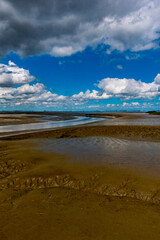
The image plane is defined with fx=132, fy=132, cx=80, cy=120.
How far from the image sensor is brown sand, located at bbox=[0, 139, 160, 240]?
10.6 feet

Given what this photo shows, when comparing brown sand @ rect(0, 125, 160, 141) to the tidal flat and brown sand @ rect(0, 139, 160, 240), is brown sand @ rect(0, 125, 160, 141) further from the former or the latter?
brown sand @ rect(0, 139, 160, 240)

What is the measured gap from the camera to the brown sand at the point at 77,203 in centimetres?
324

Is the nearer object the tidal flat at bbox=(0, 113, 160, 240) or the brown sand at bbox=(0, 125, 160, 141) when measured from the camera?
the tidal flat at bbox=(0, 113, 160, 240)

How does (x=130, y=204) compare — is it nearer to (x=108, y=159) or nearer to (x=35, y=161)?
(x=108, y=159)

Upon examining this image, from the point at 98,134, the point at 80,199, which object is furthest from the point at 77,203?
the point at 98,134

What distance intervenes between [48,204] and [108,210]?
192 centimetres

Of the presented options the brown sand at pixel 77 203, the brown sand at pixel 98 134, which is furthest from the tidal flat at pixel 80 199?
the brown sand at pixel 98 134

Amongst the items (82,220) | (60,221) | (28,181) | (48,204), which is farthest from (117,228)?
(28,181)

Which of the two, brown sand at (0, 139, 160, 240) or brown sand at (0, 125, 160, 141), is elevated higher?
brown sand at (0, 125, 160, 141)

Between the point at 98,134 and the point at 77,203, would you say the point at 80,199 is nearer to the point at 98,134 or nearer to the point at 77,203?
the point at 77,203

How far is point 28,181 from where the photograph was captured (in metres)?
5.92

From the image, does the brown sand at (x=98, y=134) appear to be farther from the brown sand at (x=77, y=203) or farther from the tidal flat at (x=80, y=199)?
the brown sand at (x=77, y=203)

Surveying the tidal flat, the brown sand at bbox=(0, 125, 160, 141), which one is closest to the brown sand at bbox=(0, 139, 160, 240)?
the tidal flat

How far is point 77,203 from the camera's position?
14.3 feet
